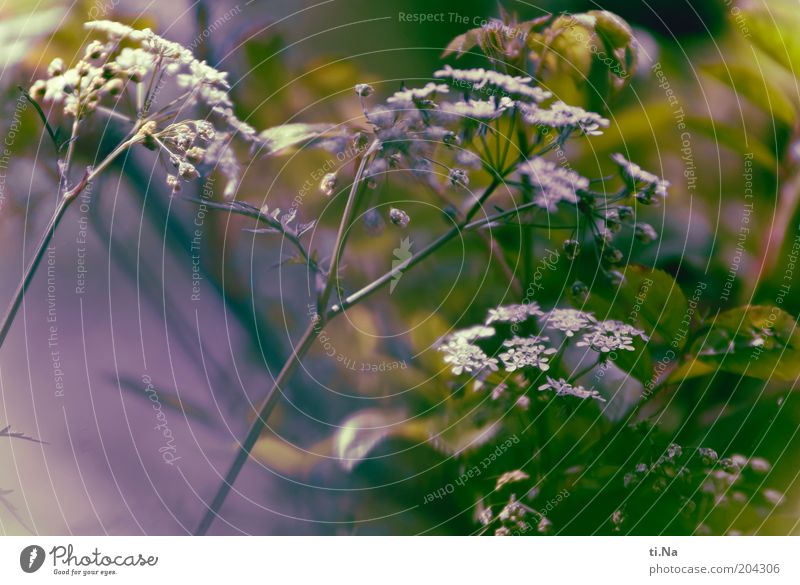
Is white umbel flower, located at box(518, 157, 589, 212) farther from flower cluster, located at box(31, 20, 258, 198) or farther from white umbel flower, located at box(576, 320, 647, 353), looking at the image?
flower cluster, located at box(31, 20, 258, 198)

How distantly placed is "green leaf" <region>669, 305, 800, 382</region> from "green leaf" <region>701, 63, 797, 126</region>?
22cm

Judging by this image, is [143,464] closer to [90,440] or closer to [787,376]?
[90,440]

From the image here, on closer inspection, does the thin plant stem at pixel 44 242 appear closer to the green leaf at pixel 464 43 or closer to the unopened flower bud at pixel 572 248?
the green leaf at pixel 464 43

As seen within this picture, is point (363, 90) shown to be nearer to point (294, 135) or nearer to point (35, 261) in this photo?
point (294, 135)

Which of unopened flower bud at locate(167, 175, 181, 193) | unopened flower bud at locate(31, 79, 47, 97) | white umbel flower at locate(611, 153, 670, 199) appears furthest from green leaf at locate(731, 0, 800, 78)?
unopened flower bud at locate(31, 79, 47, 97)

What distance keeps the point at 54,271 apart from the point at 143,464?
229mm

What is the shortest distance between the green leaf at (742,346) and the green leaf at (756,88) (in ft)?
0.73

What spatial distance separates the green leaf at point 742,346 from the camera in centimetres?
72

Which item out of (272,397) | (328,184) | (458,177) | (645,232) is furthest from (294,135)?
(645,232)

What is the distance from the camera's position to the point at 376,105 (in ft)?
2.28

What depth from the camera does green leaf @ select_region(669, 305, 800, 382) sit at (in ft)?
2.37

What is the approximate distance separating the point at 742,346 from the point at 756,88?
29cm
